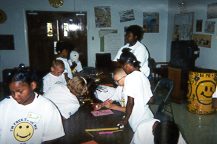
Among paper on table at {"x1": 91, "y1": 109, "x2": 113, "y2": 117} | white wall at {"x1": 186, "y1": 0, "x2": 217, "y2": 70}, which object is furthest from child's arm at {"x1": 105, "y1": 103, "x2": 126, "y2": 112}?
white wall at {"x1": 186, "y1": 0, "x2": 217, "y2": 70}

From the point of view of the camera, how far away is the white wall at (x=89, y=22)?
7660mm

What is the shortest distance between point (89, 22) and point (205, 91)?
169 inches

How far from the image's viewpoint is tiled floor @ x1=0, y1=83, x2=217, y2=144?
163 inches

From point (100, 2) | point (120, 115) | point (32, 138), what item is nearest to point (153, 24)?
point (100, 2)

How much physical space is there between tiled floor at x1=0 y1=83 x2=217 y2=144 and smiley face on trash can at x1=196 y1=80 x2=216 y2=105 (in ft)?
1.04

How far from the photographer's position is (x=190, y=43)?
6.26 metres

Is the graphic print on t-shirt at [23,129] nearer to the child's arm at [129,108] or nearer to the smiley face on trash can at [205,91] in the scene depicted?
the child's arm at [129,108]

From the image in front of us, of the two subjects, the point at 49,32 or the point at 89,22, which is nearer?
the point at 49,32

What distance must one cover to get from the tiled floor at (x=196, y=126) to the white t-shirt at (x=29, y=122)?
8.61 feet

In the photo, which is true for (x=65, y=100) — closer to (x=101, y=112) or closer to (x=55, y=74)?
(x=101, y=112)

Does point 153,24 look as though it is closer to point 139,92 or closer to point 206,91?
point 206,91

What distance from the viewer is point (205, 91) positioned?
17.6ft

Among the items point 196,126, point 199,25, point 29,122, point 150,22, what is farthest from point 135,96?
point 150,22

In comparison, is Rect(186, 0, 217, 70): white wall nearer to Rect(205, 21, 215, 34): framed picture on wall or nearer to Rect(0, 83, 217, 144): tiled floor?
Rect(205, 21, 215, 34): framed picture on wall
